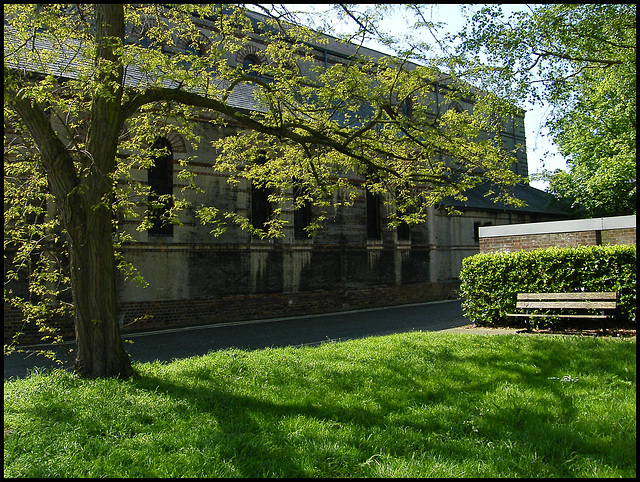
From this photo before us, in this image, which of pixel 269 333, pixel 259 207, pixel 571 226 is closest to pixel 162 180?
pixel 259 207

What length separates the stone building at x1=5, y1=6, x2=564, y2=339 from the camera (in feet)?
45.1

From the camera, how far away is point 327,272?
57.7 feet

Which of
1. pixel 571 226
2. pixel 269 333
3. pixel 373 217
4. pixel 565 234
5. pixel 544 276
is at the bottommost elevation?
pixel 269 333

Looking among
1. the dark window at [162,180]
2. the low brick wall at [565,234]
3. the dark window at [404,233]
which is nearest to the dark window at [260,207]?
the dark window at [162,180]

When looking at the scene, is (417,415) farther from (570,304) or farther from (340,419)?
(570,304)

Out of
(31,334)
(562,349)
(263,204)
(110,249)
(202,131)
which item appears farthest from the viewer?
(263,204)

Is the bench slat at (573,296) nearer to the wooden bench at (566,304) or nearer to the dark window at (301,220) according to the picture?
the wooden bench at (566,304)

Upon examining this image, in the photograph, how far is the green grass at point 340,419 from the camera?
3621mm

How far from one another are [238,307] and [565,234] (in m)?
9.43

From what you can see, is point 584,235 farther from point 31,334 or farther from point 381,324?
point 31,334

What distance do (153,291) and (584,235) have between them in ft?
37.4

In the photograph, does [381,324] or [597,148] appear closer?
[381,324]

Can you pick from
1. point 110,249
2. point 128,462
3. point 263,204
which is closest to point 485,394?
point 128,462

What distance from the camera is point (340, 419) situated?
4.63 metres
